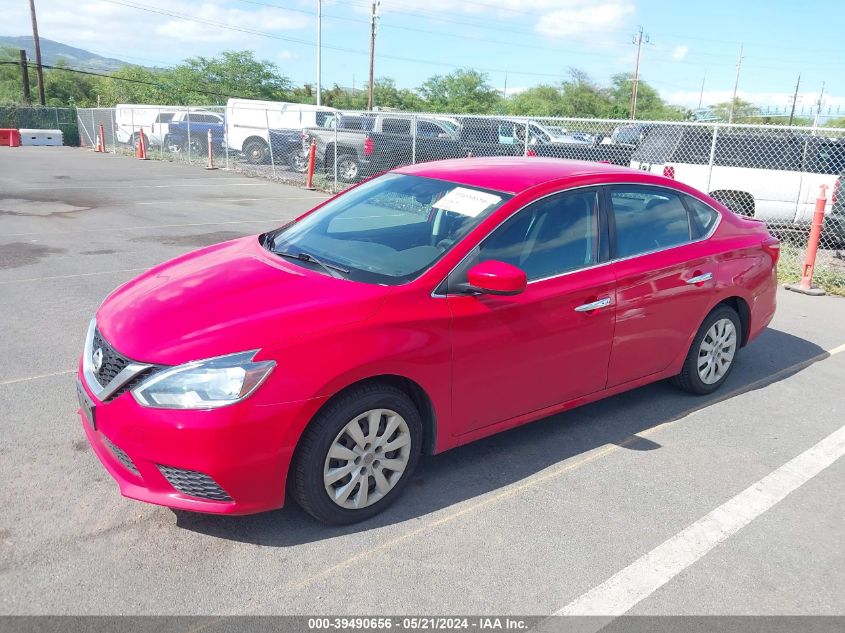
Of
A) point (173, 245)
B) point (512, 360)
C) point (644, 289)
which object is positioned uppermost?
point (644, 289)

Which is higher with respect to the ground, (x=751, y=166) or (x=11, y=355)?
(x=751, y=166)

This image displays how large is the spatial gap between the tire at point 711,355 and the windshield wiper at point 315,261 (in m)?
2.63

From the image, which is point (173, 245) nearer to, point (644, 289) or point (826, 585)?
point (644, 289)

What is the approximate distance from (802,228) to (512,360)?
30.9ft

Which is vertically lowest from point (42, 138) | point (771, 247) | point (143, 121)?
point (42, 138)

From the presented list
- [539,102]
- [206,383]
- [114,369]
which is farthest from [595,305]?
[539,102]

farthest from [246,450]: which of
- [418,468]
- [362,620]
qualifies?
[418,468]

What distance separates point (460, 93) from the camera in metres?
76.3

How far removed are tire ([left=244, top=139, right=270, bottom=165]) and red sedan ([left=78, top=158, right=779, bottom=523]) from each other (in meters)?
19.3

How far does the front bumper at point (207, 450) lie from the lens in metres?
2.93

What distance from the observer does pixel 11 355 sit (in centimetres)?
538

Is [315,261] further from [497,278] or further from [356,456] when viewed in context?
[356,456]

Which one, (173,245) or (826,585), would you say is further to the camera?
(173,245)

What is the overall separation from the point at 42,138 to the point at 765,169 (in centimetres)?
3537
